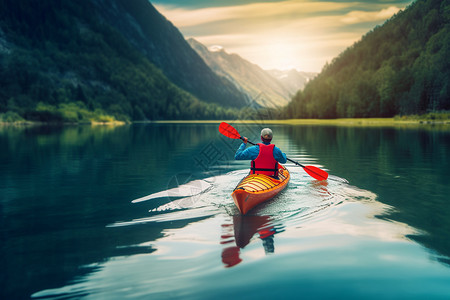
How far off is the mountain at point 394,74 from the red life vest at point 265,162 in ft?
311

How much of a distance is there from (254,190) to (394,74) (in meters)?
128

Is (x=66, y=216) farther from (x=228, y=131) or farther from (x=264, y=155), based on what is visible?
(x=228, y=131)

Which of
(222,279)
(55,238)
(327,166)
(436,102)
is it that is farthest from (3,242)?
(436,102)

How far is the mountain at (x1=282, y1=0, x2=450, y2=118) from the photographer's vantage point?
99.8 metres

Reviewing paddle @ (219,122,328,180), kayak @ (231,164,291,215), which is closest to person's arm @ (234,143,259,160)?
kayak @ (231,164,291,215)

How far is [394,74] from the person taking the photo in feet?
403

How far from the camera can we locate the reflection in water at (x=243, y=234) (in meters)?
7.48

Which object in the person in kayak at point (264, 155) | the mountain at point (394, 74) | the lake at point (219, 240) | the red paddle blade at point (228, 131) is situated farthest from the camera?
the mountain at point (394, 74)

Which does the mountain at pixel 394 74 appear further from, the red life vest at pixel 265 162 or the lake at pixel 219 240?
the red life vest at pixel 265 162

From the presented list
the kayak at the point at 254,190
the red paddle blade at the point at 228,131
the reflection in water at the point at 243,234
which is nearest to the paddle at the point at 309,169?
the red paddle blade at the point at 228,131

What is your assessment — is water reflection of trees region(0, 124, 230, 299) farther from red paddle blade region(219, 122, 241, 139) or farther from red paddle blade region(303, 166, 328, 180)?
red paddle blade region(303, 166, 328, 180)

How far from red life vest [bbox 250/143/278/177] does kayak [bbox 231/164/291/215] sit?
0.29 metres

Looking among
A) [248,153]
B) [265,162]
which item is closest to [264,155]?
[265,162]

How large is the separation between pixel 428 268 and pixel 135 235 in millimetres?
6236
